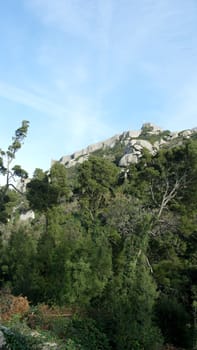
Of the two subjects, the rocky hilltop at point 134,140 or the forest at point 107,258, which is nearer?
the forest at point 107,258

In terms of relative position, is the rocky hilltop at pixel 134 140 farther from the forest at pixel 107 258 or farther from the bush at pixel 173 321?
the bush at pixel 173 321

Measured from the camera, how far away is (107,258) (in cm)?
1312

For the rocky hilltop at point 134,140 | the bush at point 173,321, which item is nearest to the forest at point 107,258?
the bush at point 173,321

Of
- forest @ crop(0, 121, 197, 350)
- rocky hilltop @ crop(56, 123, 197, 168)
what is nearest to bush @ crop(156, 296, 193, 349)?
forest @ crop(0, 121, 197, 350)

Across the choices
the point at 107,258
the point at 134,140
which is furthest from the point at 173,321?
the point at 134,140

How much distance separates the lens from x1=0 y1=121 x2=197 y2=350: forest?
9234mm

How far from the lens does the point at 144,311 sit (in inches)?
350

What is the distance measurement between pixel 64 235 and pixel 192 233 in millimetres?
6856

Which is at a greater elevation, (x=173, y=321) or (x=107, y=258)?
(x=107, y=258)

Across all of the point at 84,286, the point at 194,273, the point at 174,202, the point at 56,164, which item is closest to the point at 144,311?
the point at 84,286

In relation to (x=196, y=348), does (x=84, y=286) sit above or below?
above

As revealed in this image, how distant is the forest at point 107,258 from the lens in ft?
30.3

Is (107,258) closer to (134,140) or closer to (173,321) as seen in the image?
(173,321)

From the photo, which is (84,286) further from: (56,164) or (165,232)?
(56,164)
